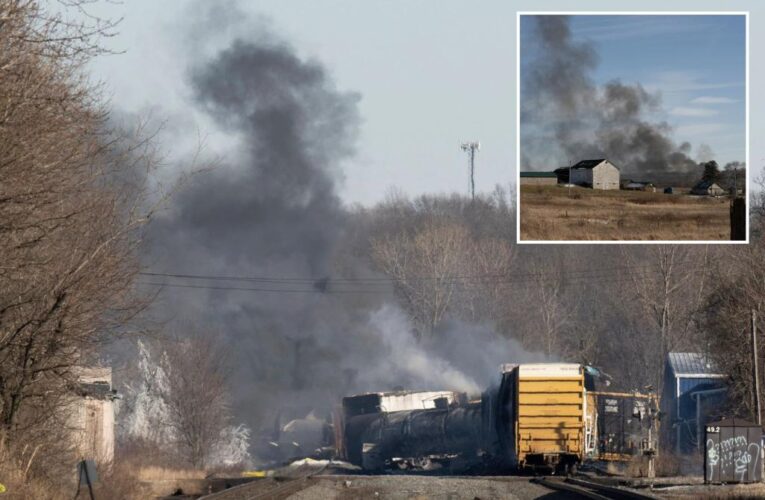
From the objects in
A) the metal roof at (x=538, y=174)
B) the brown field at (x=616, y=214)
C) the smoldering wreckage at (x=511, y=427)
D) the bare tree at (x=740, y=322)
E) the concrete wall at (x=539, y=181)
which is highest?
the metal roof at (x=538, y=174)

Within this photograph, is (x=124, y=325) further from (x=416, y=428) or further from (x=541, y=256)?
(x=541, y=256)

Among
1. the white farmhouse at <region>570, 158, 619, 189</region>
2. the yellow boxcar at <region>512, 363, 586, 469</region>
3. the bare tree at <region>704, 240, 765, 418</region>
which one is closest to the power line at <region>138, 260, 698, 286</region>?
the bare tree at <region>704, 240, 765, 418</region>

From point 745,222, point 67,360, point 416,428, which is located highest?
point 745,222

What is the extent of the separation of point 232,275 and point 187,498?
50.2 metres

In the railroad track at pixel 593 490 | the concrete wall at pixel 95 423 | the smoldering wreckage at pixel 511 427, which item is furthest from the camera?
the smoldering wreckage at pixel 511 427

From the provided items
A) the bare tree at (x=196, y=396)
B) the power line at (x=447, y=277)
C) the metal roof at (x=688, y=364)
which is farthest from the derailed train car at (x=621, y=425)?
the power line at (x=447, y=277)

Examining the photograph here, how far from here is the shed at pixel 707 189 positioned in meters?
30.9

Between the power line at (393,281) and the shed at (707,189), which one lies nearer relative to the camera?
the shed at (707,189)

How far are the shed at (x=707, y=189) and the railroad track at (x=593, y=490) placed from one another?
689cm

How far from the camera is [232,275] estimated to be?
76250 mm

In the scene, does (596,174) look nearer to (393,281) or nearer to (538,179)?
(538,179)

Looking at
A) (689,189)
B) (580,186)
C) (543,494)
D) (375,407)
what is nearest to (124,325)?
(543,494)

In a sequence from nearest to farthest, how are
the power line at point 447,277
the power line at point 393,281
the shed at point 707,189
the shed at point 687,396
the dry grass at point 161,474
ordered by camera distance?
the shed at point 707,189 → the dry grass at point 161,474 → the shed at point 687,396 → the power line at point 393,281 → the power line at point 447,277

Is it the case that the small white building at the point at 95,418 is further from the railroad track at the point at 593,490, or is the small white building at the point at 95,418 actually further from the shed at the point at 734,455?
the shed at the point at 734,455
